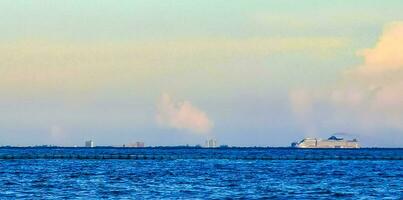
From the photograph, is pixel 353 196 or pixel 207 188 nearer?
pixel 353 196

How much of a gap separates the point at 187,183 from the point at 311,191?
1405cm

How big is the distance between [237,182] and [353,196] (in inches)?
735

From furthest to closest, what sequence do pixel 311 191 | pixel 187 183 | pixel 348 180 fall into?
pixel 348 180, pixel 187 183, pixel 311 191

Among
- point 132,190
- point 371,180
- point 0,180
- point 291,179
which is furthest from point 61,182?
point 371,180

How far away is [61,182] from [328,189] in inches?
968

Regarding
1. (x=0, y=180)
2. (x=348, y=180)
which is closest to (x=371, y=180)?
(x=348, y=180)

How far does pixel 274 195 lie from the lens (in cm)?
7969

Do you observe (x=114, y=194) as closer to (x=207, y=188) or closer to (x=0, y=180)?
(x=207, y=188)

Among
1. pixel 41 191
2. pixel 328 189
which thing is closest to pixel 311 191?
pixel 328 189

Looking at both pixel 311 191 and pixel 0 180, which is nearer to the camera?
pixel 311 191

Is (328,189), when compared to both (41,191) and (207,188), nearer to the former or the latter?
(207,188)

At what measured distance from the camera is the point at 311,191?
84.4 metres

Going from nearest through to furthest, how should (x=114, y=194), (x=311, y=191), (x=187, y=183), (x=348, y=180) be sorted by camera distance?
(x=114, y=194), (x=311, y=191), (x=187, y=183), (x=348, y=180)

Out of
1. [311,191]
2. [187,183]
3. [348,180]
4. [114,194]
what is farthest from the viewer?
[348,180]
